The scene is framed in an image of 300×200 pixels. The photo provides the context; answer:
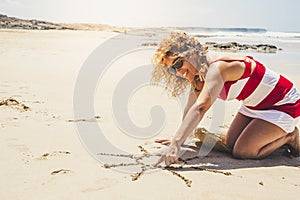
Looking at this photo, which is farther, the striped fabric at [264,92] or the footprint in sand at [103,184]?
the striped fabric at [264,92]

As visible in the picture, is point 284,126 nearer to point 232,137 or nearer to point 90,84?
point 232,137

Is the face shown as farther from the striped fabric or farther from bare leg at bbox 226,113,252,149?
bare leg at bbox 226,113,252,149

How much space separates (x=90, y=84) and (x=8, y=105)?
2.36 meters

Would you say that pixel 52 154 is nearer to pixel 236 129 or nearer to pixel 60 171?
pixel 60 171

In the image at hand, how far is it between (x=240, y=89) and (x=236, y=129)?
0.63 metres

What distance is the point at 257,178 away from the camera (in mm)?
2877

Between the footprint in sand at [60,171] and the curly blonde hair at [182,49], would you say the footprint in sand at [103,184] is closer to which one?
the footprint in sand at [60,171]

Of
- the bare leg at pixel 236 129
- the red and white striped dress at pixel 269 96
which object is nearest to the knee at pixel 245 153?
the bare leg at pixel 236 129

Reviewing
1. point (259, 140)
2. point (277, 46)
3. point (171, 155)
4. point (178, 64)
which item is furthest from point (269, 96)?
point (277, 46)

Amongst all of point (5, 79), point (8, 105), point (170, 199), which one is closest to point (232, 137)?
point (170, 199)

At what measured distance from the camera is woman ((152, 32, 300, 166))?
294 centimetres

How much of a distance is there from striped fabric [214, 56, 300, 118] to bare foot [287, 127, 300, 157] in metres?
0.21

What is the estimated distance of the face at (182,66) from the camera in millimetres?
3145

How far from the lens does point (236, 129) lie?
367 cm
